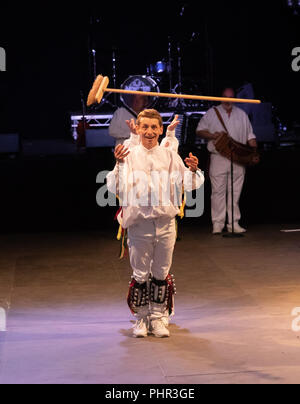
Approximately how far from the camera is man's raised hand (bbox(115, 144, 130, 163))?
15.9 feet

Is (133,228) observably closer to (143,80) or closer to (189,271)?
(189,271)

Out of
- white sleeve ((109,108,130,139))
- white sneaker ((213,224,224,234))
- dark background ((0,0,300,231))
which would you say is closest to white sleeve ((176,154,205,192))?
white sleeve ((109,108,130,139))

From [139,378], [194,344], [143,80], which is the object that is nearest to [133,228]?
[194,344]

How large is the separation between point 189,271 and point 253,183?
137 inches

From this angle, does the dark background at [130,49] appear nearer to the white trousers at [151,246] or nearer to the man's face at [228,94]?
the man's face at [228,94]

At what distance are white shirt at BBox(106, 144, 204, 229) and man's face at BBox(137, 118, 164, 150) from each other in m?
0.04

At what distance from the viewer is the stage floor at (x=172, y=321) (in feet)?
13.8

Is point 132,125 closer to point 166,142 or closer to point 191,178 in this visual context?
point 166,142

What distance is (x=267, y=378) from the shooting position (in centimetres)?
398

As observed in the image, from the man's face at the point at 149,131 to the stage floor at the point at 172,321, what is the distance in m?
1.35

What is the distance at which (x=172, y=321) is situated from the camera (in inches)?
214

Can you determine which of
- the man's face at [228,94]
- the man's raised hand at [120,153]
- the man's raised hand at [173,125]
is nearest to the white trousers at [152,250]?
the man's raised hand at [120,153]

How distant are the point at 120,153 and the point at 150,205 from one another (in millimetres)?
409

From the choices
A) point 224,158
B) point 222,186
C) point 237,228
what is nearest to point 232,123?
point 224,158
